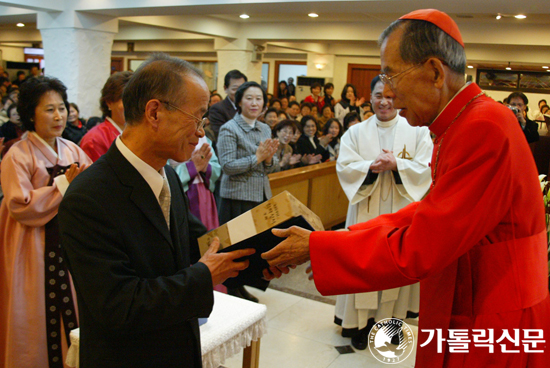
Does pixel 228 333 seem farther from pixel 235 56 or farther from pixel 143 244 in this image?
pixel 235 56


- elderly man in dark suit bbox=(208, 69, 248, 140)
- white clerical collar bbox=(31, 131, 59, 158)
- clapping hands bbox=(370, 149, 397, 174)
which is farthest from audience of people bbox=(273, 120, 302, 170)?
white clerical collar bbox=(31, 131, 59, 158)

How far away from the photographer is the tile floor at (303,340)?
10.8 ft

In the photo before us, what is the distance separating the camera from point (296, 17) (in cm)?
1097

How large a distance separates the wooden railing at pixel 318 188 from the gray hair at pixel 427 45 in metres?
3.43

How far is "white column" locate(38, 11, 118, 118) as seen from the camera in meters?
8.83

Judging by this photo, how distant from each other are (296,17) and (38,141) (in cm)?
911

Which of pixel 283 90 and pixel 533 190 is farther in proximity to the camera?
pixel 283 90

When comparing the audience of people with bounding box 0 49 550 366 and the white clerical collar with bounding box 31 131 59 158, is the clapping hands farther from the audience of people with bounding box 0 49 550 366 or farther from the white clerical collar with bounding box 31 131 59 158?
the white clerical collar with bounding box 31 131 59 158

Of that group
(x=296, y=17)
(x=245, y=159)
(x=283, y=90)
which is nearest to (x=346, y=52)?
(x=283, y=90)

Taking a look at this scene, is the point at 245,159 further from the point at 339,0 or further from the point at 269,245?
the point at 339,0

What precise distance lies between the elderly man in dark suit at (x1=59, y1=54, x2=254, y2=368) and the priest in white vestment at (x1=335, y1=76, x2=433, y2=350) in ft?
7.01

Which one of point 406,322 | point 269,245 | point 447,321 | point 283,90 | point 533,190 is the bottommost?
point 406,322

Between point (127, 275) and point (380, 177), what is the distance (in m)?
2.57

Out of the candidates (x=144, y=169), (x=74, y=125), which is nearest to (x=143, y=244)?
(x=144, y=169)
